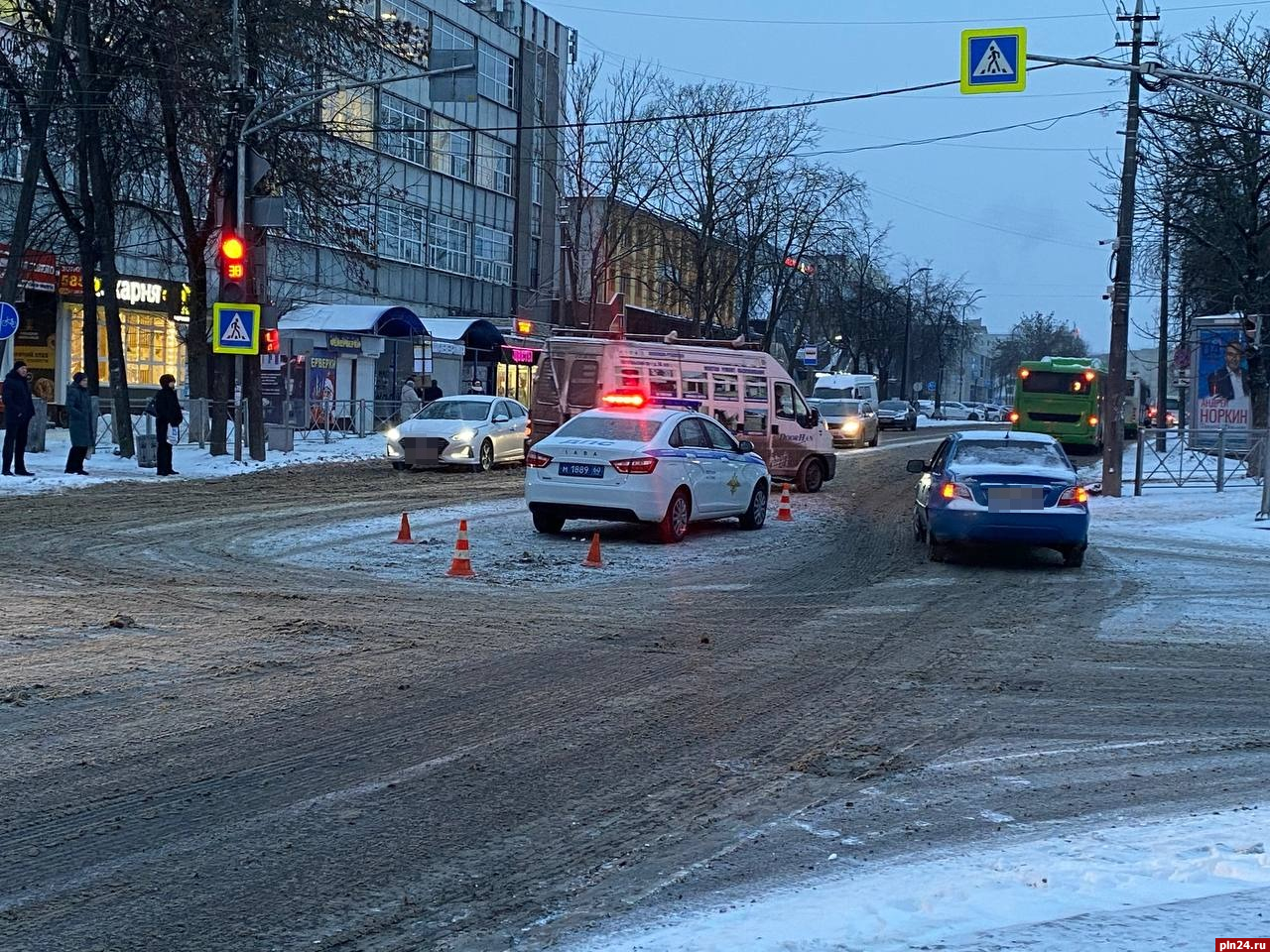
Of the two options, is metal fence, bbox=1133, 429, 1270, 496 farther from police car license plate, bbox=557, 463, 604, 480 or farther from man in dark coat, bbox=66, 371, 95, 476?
man in dark coat, bbox=66, 371, 95, 476

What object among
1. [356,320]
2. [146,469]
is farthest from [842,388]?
[146,469]

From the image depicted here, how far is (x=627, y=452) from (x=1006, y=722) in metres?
8.26

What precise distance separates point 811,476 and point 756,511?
752cm

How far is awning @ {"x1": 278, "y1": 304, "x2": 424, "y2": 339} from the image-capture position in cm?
3925

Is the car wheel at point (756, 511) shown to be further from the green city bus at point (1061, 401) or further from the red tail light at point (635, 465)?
the green city bus at point (1061, 401)

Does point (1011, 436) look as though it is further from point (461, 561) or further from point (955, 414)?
point (955, 414)

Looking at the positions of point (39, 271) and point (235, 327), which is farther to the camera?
point (39, 271)

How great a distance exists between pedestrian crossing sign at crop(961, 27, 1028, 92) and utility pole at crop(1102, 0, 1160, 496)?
569 cm

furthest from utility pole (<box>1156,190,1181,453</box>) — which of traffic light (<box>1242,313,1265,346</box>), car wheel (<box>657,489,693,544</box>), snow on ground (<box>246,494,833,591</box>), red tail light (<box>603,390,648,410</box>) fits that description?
car wheel (<box>657,489,693,544</box>)

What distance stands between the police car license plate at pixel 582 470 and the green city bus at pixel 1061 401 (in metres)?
29.8

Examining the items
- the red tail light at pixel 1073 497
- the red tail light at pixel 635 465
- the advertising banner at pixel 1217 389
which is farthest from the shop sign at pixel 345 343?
the red tail light at pixel 1073 497

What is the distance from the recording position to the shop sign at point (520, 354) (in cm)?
4894

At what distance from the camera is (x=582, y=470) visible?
612 inches

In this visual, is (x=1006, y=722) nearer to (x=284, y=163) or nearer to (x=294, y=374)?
(x=284, y=163)
